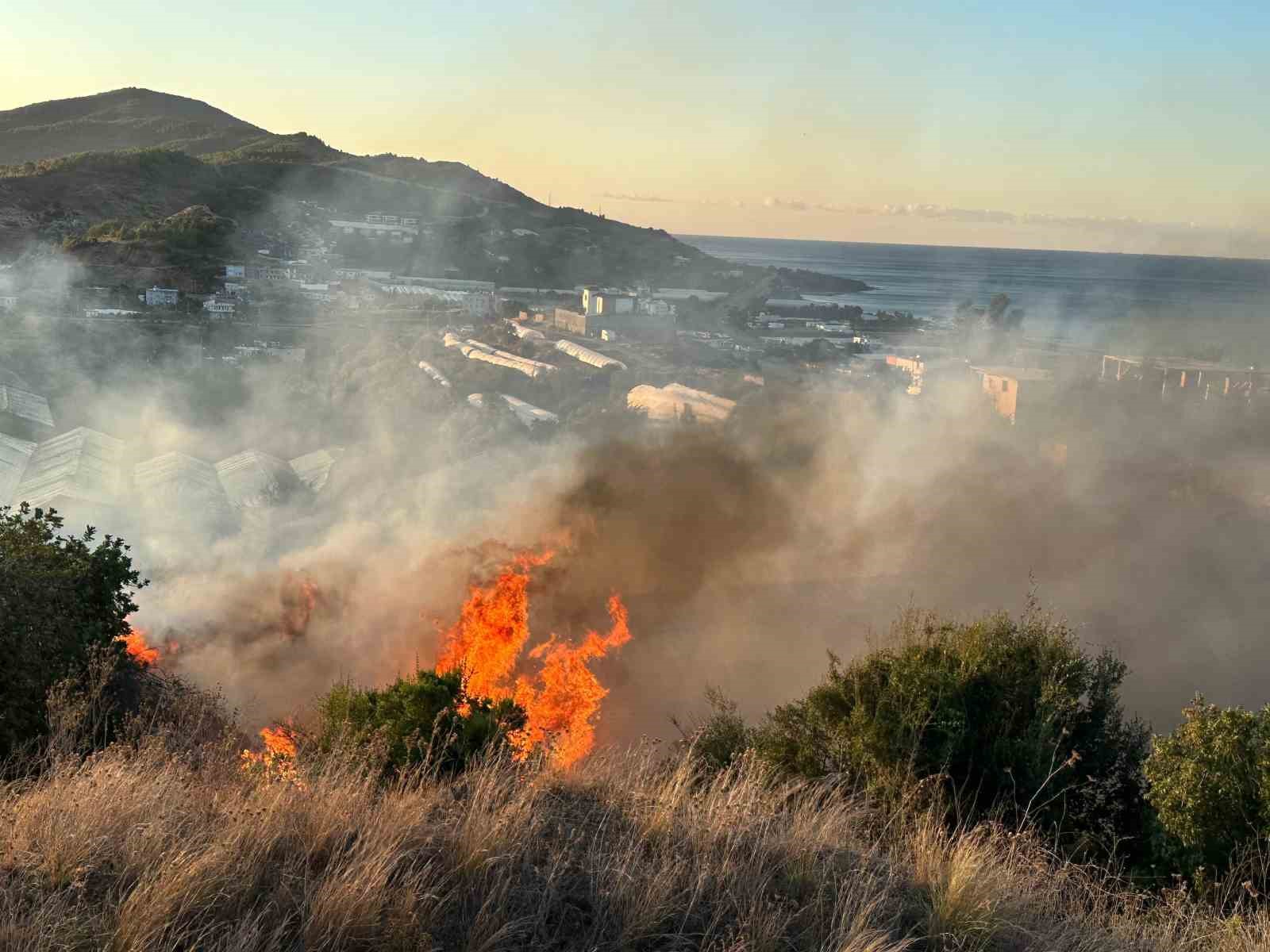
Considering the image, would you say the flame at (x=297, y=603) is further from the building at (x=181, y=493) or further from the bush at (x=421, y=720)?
the bush at (x=421, y=720)

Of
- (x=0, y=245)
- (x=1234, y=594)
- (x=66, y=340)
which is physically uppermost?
(x=0, y=245)

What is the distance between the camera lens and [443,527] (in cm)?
2100

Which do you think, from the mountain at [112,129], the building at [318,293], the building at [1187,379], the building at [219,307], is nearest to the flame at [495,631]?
the building at [219,307]

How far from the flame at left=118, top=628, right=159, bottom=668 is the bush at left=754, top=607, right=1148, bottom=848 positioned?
25.3 feet

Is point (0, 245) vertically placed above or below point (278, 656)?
above

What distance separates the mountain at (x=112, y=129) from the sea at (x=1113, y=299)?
5197 centimetres

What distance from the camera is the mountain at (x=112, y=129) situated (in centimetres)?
7369

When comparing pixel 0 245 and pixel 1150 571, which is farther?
pixel 0 245

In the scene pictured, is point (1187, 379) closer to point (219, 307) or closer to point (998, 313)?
point (998, 313)

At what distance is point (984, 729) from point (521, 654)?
9562mm

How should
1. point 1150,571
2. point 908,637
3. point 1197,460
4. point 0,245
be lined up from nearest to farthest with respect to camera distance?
point 908,637
point 1150,571
point 1197,460
point 0,245

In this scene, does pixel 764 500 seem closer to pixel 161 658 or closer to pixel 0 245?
pixel 161 658

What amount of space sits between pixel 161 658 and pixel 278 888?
496 inches

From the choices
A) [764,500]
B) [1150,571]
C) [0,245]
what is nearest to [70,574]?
[764,500]
